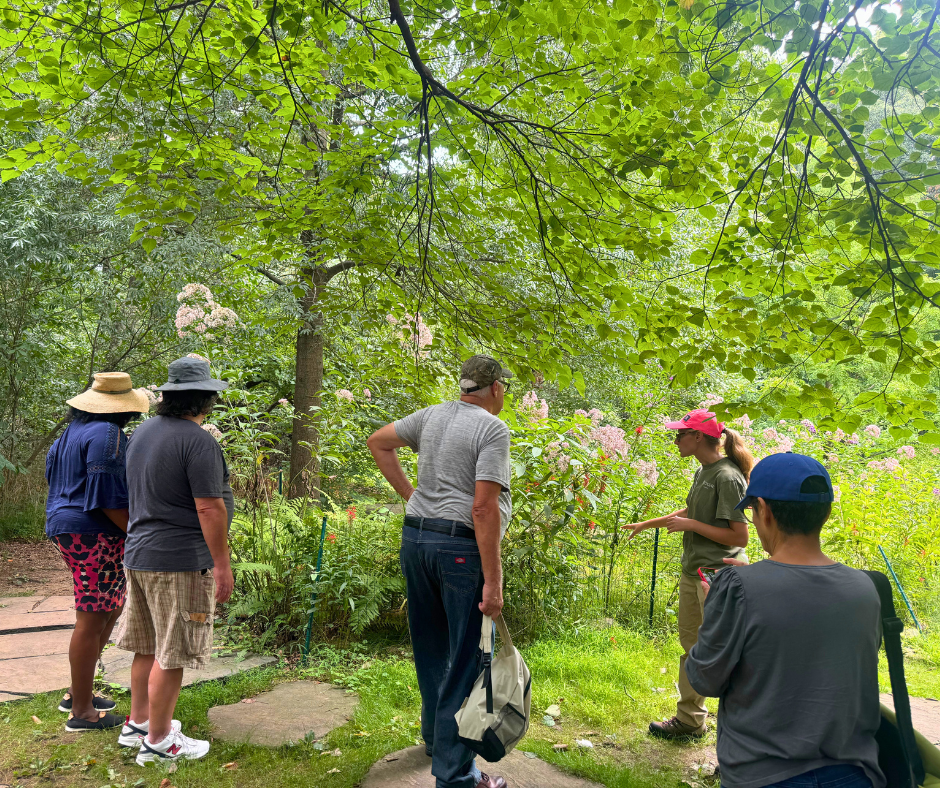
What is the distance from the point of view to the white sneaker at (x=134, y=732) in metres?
3.33

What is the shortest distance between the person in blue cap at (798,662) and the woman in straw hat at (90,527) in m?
3.08

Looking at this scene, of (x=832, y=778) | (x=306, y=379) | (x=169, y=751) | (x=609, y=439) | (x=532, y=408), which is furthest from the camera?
(x=306, y=379)

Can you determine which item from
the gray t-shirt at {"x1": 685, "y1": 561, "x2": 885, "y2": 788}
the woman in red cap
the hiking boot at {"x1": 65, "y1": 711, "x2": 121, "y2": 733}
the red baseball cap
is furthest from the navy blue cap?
the hiking boot at {"x1": 65, "y1": 711, "x2": 121, "y2": 733}

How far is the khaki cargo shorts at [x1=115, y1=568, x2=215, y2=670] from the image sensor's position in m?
3.10

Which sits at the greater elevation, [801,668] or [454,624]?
[801,668]

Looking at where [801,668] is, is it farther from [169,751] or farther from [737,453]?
[169,751]

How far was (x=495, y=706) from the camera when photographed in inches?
105

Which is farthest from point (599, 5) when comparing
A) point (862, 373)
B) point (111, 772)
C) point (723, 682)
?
point (862, 373)

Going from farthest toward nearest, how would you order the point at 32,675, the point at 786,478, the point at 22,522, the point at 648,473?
the point at 22,522, the point at 648,473, the point at 32,675, the point at 786,478

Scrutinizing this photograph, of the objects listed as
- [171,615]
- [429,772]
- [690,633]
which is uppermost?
[171,615]

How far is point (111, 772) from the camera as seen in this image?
124 inches

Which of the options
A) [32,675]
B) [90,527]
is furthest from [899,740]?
[32,675]

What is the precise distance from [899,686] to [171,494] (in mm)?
2967

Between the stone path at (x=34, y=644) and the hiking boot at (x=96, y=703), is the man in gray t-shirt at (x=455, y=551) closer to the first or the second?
the hiking boot at (x=96, y=703)
